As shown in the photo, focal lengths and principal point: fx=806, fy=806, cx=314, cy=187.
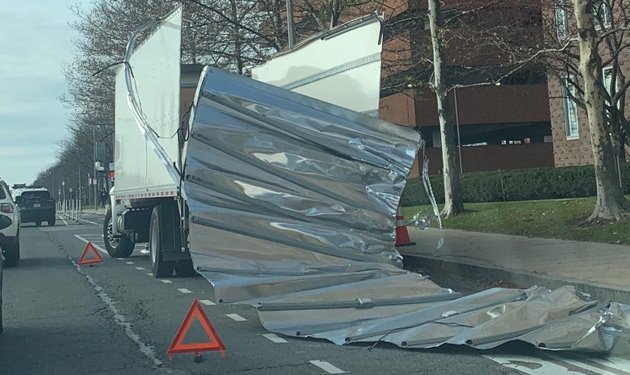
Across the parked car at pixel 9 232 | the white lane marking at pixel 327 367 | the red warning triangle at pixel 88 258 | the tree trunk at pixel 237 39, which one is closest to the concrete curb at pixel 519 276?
the white lane marking at pixel 327 367

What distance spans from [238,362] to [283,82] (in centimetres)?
516

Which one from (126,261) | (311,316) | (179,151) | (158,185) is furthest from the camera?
(126,261)

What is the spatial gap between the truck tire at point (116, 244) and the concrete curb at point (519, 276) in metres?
6.70

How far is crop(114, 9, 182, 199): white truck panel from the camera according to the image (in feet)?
37.3

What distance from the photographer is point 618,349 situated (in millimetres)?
6973

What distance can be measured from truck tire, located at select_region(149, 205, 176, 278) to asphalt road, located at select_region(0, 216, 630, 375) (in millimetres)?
552

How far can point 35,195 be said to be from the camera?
4031cm

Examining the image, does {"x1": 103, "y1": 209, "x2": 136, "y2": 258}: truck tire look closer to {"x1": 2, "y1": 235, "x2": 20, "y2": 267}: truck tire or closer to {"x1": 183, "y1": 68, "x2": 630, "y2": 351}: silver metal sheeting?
{"x1": 2, "y1": 235, "x2": 20, "y2": 267}: truck tire

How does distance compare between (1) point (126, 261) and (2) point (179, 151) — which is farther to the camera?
(1) point (126, 261)

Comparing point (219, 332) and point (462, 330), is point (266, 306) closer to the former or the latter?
point (219, 332)

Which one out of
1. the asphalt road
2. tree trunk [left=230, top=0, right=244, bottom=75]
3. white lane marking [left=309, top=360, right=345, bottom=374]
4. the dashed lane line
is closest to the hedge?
tree trunk [left=230, top=0, right=244, bottom=75]

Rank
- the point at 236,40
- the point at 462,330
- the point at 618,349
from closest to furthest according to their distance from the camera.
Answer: the point at 618,349, the point at 462,330, the point at 236,40

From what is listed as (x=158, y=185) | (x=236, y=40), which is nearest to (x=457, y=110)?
(x=236, y=40)

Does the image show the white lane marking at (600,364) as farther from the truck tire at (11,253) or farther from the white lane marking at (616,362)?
the truck tire at (11,253)
